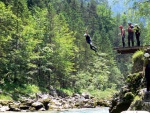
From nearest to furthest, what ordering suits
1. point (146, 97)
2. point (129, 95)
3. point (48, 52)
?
point (146, 97), point (129, 95), point (48, 52)

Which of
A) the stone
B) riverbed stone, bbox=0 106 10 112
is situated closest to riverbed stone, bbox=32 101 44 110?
riverbed stone, bbox=0 106 10 112

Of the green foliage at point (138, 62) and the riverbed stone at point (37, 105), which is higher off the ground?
the green foliage at point (138, 62)

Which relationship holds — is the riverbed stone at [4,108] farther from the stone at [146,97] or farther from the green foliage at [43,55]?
the stone at [146,97]

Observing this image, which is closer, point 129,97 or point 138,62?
point 129,97

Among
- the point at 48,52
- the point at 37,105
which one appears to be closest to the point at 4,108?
the point at 37,105

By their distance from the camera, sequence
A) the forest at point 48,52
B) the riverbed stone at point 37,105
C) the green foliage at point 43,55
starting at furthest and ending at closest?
1. the green foliage at point 43,55
2. the forest at point 48,52
3. the riverbed stone at point 37,105

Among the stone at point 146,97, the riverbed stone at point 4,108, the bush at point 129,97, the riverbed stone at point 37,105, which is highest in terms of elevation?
the stone at point 146,97

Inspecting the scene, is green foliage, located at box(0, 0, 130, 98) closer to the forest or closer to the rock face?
the forest

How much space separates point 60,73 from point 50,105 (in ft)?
73.8

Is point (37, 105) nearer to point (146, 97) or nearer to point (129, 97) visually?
point (129, 97)

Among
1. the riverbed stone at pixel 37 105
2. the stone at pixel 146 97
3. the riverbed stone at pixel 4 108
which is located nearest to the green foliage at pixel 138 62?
the stone at pixel 146 97

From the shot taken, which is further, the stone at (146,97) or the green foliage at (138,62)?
the green foliage at (138,62)

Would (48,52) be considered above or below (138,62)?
below

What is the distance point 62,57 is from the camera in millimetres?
51969
